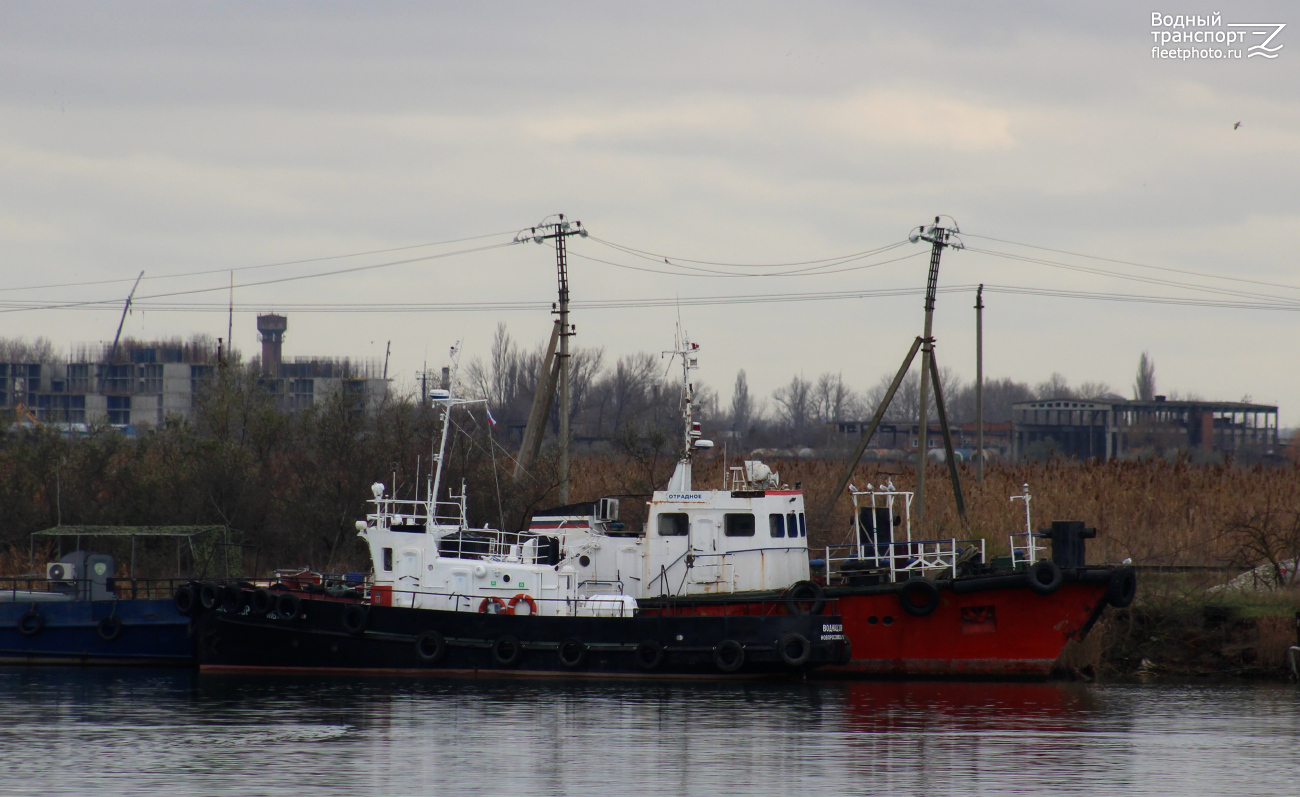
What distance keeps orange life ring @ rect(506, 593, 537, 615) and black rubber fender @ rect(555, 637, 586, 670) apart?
0.81m

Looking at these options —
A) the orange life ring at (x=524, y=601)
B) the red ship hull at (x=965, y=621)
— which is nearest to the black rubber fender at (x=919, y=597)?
the red ship hull at (x=965, y=621)

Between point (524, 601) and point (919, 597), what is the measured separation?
691 centimetres

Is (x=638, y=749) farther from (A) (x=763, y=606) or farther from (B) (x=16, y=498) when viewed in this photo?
(B) (x=16, y=498)

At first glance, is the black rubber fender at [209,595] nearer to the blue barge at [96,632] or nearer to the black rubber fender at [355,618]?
the blue barge at [96,632]

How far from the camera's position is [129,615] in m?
27.2

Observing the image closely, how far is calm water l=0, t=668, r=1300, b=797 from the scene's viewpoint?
1670cm

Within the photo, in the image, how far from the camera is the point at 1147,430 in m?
86.5

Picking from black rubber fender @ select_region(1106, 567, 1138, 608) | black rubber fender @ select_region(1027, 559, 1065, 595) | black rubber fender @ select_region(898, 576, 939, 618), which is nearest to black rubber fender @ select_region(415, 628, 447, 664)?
black rubber fender @ select_region(898, 576, 939, 618)

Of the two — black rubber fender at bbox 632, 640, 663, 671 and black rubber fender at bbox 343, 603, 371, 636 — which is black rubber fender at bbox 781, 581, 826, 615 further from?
black rubber fender at bbox 343, 603, 371, 636

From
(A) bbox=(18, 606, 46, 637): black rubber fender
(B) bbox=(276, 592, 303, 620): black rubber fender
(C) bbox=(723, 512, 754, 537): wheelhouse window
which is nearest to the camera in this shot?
(B) bbox=(276, 592, 303, 620): black rubber fender

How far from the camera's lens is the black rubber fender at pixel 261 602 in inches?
992

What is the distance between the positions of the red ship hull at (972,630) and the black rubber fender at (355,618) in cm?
824

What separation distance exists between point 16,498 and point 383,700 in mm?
18401

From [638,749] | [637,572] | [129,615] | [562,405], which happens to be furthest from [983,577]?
[129,615]
